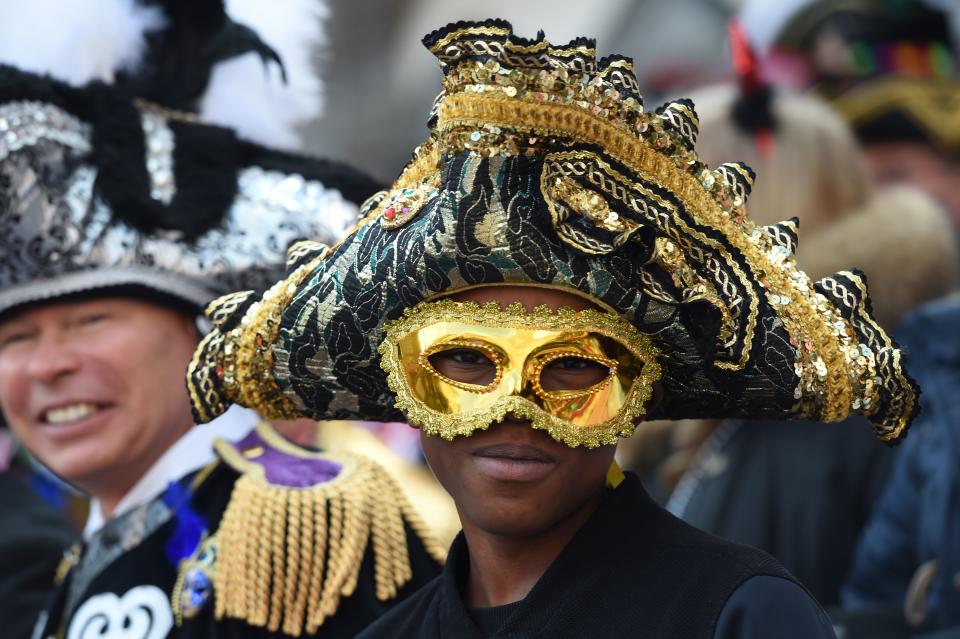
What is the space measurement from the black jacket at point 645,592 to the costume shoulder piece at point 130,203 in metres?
1.59

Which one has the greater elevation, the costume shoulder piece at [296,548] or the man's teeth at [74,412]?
the man's teeth at [74,412]

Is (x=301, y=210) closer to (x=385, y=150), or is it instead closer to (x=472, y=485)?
(x=472, y=485)

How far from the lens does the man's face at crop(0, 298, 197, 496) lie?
180 inches

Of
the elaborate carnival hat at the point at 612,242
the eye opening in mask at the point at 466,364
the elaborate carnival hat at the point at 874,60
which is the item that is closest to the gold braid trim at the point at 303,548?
the elaborate carnival hat at the point at 612,242

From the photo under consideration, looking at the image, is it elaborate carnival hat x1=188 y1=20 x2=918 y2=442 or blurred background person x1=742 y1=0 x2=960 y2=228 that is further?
blurred background person x1=742 y1=0 x2=960 y2=228

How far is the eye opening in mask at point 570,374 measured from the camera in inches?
122

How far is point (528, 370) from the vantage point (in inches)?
121

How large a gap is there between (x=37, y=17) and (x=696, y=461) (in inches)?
108

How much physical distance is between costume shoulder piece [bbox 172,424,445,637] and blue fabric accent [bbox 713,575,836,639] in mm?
1438

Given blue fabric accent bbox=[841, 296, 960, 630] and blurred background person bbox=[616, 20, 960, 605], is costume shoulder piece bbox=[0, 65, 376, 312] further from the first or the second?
blue fabric accent bbox=[841, 296, 960, 630]

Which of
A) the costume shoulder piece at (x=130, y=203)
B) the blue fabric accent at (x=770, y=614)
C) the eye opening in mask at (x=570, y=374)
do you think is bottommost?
the blue fabric accent at (x=770, y=614)

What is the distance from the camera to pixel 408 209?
10.5 ft

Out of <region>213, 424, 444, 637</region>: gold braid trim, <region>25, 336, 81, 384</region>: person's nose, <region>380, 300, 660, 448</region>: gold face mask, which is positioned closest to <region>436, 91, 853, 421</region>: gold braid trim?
<region>380, 300, 660, 448</region>: gold face mask

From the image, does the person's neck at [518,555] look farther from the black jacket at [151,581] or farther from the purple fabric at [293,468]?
the purple fabric at [293,468]
